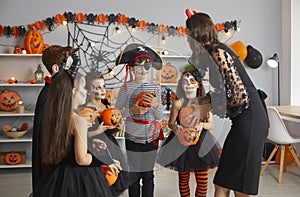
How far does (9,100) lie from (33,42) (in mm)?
590

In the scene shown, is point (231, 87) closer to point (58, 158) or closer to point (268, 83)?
point (58, 158)

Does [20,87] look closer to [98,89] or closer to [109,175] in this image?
[109,175]

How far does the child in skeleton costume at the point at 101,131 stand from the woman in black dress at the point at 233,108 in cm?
47

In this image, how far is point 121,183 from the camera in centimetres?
190

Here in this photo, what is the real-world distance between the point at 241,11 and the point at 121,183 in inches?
119

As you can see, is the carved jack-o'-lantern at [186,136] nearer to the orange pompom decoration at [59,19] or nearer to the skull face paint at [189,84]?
the skull face paint at [189,84]

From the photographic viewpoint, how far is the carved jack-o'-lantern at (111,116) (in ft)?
5.25

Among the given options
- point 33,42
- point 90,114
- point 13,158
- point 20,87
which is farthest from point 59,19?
point 90,114

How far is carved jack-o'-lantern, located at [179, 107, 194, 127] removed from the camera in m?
1.89

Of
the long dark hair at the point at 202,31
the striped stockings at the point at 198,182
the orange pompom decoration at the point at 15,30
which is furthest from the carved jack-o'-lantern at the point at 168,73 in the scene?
the orange pompom decoration at the point at 15,30

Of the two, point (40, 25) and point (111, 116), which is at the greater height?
point (40, 25)

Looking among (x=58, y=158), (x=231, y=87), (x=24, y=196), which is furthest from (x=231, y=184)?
(x=24, y=196)

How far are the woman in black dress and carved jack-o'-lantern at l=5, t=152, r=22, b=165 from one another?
2363 mm

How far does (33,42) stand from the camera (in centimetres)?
391
